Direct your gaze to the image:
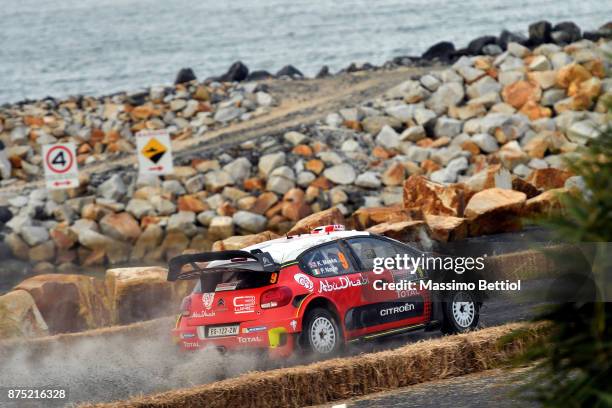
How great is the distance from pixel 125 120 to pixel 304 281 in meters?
31.5

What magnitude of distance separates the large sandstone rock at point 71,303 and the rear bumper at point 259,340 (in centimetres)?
498

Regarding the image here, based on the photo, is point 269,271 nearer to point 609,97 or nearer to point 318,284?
point 318,284

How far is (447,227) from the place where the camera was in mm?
23859

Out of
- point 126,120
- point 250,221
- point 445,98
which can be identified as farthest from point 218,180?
point 126,120

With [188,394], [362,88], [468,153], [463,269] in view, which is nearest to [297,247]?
[463,269]

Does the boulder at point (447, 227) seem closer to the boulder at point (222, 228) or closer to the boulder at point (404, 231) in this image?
the boulder at point (404, 231)

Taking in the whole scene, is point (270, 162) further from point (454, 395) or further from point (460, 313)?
point (454, 395)

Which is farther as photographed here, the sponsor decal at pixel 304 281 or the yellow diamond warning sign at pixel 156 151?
the yellow diamond warning sign at pixel 156 151

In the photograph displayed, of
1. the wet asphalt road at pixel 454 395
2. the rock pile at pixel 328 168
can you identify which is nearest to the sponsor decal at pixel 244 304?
the wet asphalt road at pixel 454 395

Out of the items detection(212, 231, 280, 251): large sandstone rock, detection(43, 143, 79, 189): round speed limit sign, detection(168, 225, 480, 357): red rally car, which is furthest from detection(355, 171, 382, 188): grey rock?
detection(168, 225, 480, 357): red rally car

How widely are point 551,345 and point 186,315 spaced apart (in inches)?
329

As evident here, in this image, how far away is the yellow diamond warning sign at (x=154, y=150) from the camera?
3144cm

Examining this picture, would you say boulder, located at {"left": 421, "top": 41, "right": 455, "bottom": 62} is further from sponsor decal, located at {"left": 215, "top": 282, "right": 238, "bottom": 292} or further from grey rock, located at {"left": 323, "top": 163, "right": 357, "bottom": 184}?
sponsor decal, located at {"left": 215, "top": 282, "right": 238, "bottom": 292}

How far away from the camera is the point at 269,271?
522 inches
